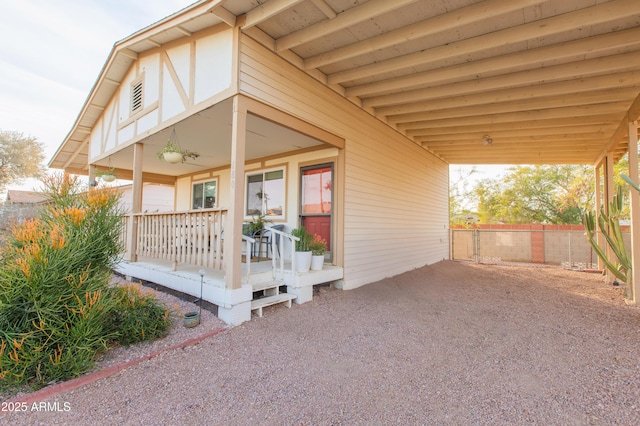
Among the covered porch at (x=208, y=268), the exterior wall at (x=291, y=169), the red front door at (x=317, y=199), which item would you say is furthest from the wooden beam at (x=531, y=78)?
the covered porch at (x=208, y=268)

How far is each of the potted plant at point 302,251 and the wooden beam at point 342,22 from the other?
106 inches

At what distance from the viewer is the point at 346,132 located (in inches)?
208

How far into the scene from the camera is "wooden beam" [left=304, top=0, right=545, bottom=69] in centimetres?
301

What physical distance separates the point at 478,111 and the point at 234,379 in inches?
229

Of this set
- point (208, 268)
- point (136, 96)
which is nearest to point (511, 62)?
point (208, 268)

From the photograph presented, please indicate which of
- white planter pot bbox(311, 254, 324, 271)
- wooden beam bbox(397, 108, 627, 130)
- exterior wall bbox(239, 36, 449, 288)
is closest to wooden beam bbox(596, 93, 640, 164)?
wooden beam bbox(397, 108, 627, 130)

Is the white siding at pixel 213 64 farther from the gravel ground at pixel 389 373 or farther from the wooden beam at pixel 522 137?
the wooden beam at pixel 522 137

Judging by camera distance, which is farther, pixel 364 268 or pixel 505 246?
pixel 505 246

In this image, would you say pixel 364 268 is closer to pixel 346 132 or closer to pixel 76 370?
pixel 346 132

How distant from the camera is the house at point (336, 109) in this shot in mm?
3451

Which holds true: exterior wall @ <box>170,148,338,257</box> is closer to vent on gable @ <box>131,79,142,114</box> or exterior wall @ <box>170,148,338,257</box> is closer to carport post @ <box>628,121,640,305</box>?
vent on gable @ <box>131,79,142,114</box>

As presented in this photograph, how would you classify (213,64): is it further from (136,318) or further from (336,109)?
(136,318)

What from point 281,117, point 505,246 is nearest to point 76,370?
point 281,117

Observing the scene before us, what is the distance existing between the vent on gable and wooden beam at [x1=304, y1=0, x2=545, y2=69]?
3592mm
